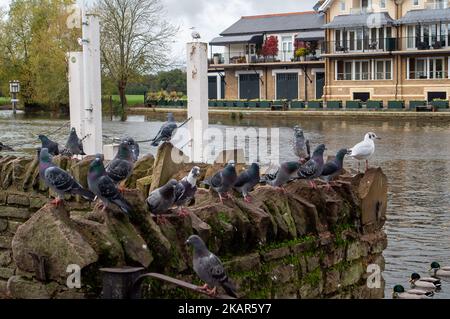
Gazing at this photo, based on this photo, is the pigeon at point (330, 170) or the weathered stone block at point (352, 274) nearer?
the weathered stone block at point (352, 274)

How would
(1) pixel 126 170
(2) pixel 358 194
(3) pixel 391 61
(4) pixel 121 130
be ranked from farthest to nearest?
(3) pixel 391 61 < (4) pixel 121 130 < (2) pixel 358 194 < (1) pixel 126 170

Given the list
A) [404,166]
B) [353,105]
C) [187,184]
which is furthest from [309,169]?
[353,105]

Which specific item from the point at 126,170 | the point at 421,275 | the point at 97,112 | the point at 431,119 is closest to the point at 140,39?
the point at 431,119

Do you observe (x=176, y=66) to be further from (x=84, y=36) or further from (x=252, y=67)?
(x=84, y=36)

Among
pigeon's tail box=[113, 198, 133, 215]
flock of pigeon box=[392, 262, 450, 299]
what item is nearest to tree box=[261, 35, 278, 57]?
flock of pigeon box=[392, 262, 450, 299]

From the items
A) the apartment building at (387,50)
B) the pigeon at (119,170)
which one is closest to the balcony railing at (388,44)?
the apartment building at (387,50)

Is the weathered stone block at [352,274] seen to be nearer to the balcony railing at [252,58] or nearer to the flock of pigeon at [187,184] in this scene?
the flock of pigeon at [187,184]

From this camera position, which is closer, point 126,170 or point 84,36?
point 126,170

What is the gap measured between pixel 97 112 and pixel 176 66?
41.3m

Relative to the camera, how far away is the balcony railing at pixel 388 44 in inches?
2232

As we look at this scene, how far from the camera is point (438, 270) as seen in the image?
41.6ft

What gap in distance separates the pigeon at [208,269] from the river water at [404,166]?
6.37 m

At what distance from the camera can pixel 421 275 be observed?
41.5 ft

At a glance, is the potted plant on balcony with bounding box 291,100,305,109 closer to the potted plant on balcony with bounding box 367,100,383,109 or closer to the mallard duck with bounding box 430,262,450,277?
the potted plant on balcony with bounding box 367,100,383,109
